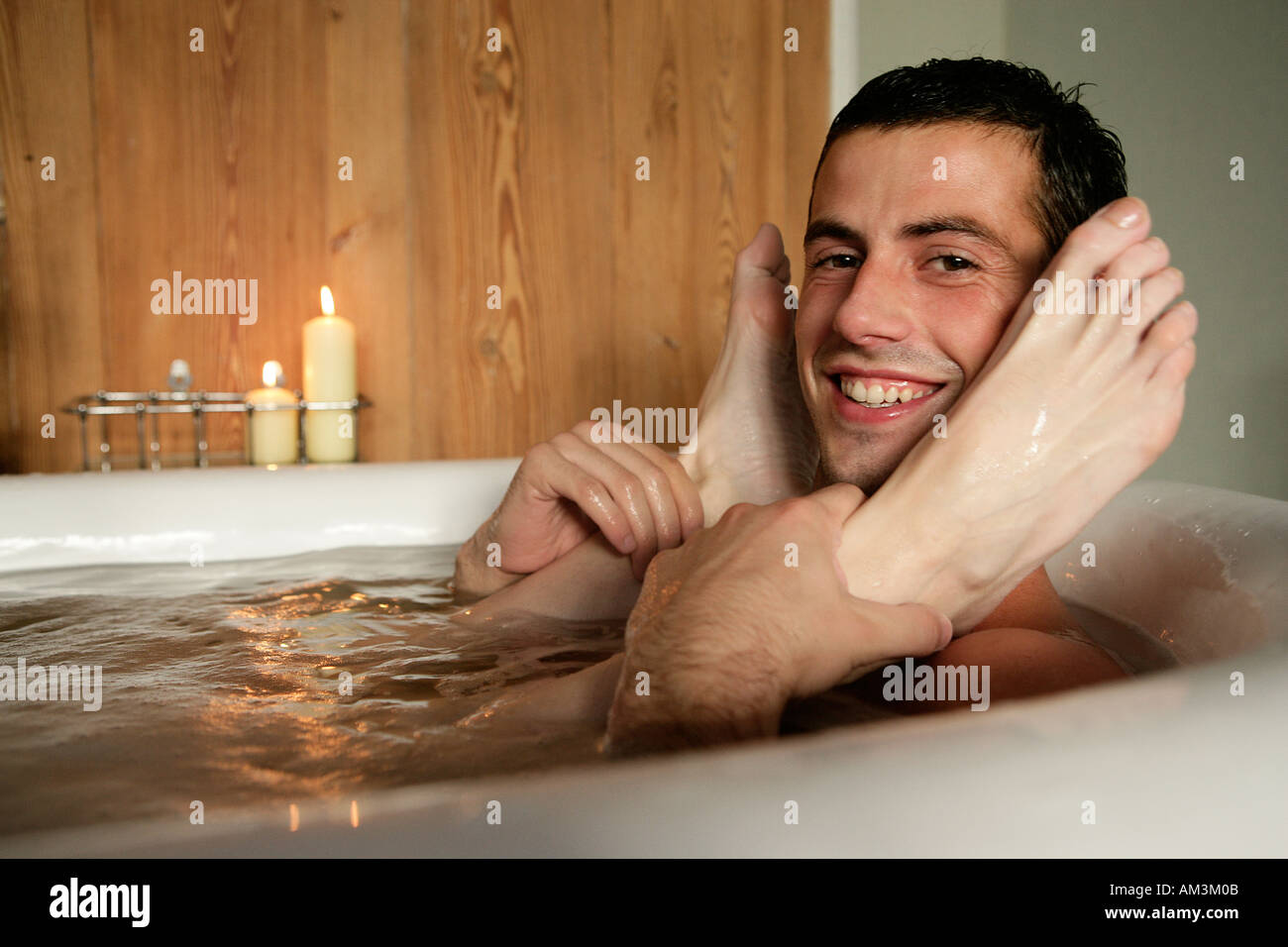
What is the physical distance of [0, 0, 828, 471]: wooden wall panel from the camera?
1.81 m

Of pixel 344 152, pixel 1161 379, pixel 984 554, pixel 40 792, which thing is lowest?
pixel 40 792

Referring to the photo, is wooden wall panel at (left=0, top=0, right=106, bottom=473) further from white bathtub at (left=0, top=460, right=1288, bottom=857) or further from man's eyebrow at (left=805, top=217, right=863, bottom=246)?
white bathtub at (left=0, top=460, right=1288, bottom=857)

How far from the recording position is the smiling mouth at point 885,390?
888mm

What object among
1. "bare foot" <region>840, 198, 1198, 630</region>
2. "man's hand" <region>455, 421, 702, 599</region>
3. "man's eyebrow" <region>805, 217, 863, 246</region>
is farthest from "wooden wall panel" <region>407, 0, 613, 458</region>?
"bare foot" <region>840, 198, 1198, 630</region>

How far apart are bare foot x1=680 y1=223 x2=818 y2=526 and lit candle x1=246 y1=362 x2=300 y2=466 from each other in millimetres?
922

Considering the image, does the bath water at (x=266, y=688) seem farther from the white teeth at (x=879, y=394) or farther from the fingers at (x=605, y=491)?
the white teeth at (x=879, y=394)

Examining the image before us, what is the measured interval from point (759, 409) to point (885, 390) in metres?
0.26

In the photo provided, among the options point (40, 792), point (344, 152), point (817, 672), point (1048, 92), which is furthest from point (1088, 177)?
point (344, 152)

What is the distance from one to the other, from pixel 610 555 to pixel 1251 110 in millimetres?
1752

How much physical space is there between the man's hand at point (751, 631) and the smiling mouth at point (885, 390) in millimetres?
139

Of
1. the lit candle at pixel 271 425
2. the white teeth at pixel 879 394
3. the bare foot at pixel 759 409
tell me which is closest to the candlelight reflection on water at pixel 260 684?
the bare foot at pixel 759 409

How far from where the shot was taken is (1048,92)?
91 cm

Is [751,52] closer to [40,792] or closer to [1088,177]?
[1088,177]
